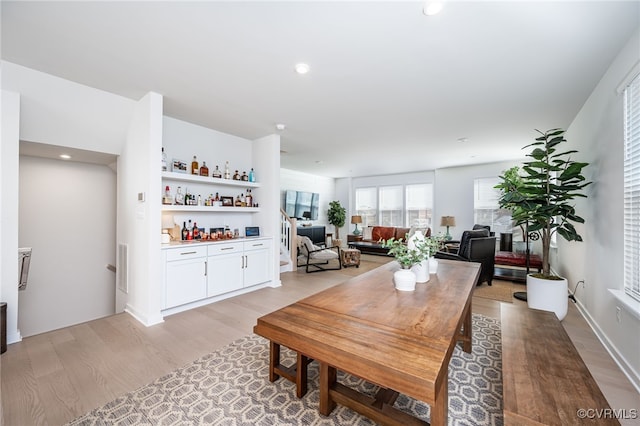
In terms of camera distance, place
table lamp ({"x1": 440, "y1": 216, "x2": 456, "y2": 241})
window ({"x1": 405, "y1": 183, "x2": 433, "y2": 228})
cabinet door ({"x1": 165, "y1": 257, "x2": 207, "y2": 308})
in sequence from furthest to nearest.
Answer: window ({"x1": 405, "y1": 183, "x2": 433, "y2": 228}) → table lamp ({"x1": 440, "y1": 216, "x2": 456, "y2": 241}) → cabinet door ({"x1": 165, "y1": 257, "x2": 207, "y2": 308})

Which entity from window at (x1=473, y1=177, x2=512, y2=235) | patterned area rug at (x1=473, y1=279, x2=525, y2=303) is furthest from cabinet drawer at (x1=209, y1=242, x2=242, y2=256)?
window at (x1=473, y1=177, x2=512, y2=235)

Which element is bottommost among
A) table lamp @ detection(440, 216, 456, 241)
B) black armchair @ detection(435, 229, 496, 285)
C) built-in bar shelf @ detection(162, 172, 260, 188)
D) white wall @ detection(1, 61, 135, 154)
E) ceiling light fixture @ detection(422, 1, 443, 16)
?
black armchair @ detection(435, 229, 496, 285)

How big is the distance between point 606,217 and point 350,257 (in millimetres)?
4232

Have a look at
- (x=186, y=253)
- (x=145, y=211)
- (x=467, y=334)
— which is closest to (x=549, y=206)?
(x=467, y=334)

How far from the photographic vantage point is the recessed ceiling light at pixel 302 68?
2342 millimetres

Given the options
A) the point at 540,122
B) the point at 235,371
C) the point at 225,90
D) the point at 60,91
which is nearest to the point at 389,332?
the point at 235,371

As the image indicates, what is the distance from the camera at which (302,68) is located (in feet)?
7.80

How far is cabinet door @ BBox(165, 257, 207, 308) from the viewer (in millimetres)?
3088

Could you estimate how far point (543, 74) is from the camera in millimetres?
2506

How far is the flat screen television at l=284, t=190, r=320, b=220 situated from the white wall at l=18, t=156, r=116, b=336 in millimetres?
4167

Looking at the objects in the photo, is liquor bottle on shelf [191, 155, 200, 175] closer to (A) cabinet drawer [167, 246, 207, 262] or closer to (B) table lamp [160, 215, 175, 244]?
(B) table lamp [160, 215, 175, 244]

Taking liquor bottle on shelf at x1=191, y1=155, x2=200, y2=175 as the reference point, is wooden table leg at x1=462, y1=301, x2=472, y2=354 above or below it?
below

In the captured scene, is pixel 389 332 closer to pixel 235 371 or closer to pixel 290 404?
pixel 290 404

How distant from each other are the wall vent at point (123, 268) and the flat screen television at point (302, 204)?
14.4 ft
